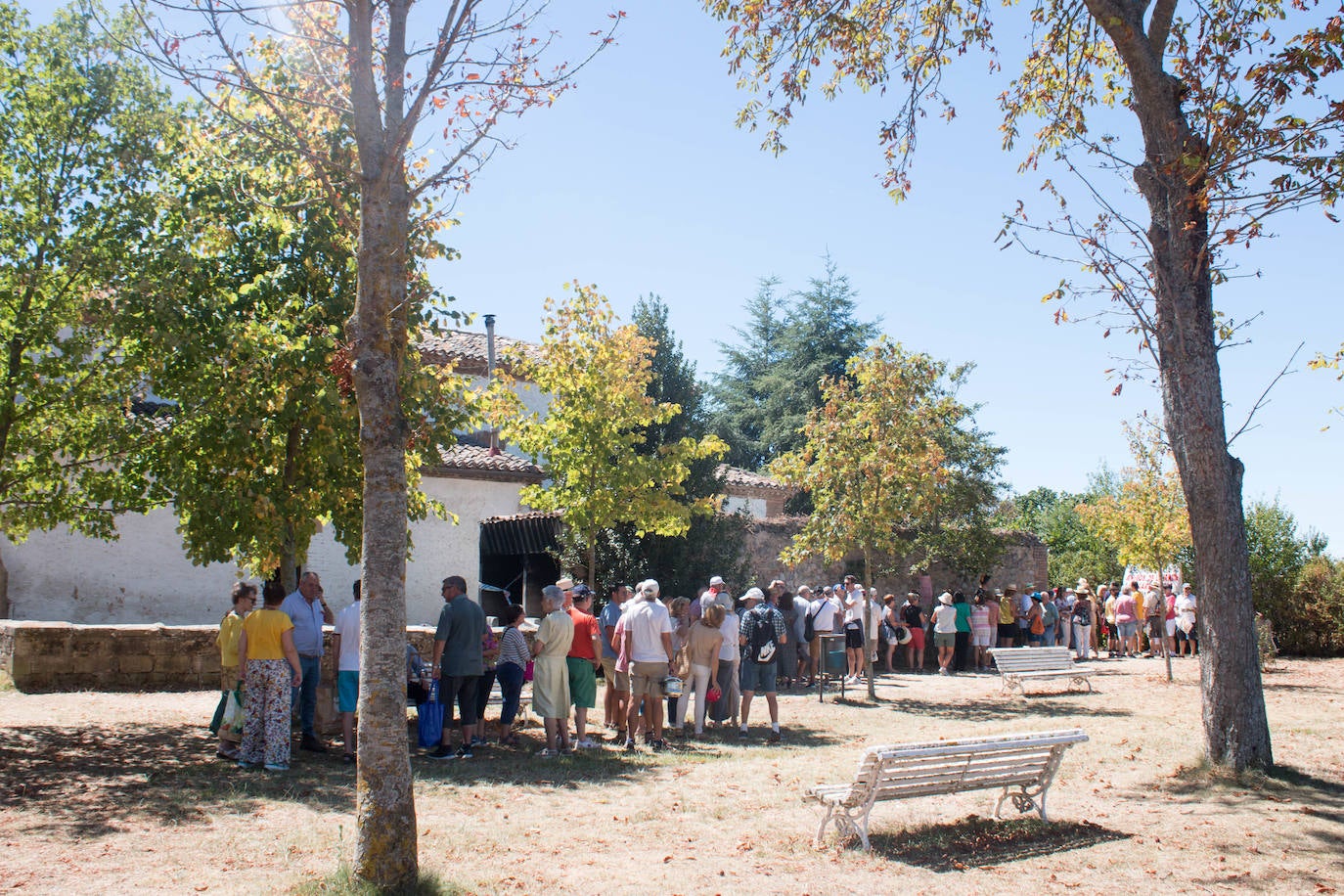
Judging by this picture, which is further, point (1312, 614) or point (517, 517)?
point (1312, 614)

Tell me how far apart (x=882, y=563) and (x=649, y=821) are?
1806cm

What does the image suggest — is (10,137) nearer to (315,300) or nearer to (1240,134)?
(315,300)

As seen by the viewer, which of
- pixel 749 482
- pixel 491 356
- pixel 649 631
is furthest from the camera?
pixel 749 482

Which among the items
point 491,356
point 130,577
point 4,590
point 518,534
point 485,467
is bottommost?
point 4,590

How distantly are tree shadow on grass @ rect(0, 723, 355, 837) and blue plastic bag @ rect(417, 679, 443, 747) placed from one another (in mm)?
852

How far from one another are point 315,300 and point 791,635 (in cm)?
906

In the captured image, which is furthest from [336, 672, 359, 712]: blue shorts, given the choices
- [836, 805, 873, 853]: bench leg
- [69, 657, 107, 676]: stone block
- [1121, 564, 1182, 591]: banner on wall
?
[1121, 564, 1182, 591]: banner on wall

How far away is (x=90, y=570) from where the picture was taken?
62.5 ft

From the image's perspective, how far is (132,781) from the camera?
28.3 feet

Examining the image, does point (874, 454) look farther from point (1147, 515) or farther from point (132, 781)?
point (132, 781)

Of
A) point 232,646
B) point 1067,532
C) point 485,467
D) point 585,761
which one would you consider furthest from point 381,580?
point 1067,532

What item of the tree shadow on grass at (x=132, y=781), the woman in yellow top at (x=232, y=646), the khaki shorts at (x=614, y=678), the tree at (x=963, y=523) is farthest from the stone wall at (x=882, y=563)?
the tree shadow on grass at (x=132, y=781)

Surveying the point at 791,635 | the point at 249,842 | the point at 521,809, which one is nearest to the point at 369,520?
the point at 249,842

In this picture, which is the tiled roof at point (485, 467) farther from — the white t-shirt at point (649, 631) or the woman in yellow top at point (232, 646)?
the woman in yellow top at point (232, 646)
